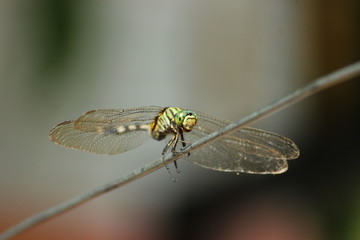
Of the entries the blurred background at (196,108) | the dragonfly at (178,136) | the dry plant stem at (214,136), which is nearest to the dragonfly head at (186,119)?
the dragonfly at (178,136)

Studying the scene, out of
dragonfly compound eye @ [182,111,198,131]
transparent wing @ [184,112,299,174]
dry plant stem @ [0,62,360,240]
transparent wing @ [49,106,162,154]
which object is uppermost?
transparent wing @ [49,106,162,154]

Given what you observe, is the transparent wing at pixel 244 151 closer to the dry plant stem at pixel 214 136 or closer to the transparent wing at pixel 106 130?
the transparent wing at pixel 106 130

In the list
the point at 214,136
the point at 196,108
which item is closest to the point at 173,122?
the point at 214,136

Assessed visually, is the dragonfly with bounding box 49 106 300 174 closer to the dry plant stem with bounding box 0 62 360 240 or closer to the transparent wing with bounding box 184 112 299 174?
the transparent wing with bounding box 184 112 299 174

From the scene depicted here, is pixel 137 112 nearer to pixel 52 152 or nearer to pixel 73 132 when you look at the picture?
pixel 73 132

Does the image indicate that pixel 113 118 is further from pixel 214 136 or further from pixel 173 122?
pixel 214 136

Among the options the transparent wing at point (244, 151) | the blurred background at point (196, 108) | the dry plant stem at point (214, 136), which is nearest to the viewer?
the dry plant stem at point (214, 136)

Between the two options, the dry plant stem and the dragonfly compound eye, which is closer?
the dry plant stem

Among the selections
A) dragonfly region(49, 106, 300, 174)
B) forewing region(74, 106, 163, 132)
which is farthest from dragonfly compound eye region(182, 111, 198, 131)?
forewing region(74, 106, 163, 132)
